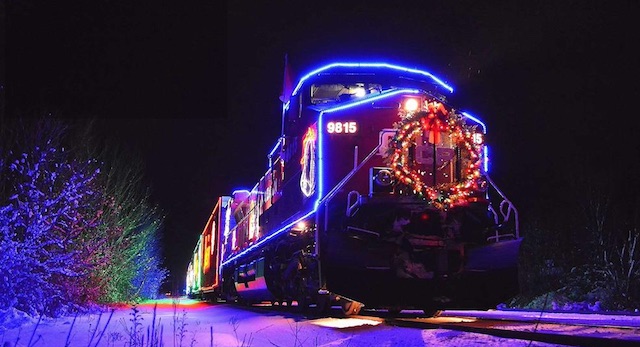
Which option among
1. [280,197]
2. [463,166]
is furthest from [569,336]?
[280,197]

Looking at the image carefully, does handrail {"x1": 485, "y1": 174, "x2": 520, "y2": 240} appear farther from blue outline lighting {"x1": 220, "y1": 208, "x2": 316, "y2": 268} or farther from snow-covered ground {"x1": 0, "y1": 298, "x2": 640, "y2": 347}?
blue outline lighting {"x1": 220, "y1": 208, "x2": 316, "y2": 268}

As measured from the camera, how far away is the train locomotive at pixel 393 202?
331 inches

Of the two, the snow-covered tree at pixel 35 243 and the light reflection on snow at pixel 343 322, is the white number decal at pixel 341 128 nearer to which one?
the light reflection on snow at pixel 343 322

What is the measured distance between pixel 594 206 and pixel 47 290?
15272 millimetres

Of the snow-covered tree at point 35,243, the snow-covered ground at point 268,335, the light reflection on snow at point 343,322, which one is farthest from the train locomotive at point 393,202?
the snow-covered tree at point 35,243

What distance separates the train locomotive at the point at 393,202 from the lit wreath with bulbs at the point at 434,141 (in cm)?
2

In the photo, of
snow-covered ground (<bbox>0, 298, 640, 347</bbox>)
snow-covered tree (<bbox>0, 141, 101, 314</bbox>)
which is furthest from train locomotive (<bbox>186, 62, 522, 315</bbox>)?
snow-covered tree (<bbox>0, 141, 101, 314</bbox>)

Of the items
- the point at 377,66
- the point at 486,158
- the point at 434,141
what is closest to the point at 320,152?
the point at 434,141

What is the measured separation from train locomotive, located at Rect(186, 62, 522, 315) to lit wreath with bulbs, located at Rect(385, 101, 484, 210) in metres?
0.02

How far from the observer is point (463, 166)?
904cm

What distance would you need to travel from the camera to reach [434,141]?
902 centimetres

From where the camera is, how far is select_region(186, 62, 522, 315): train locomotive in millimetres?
8398

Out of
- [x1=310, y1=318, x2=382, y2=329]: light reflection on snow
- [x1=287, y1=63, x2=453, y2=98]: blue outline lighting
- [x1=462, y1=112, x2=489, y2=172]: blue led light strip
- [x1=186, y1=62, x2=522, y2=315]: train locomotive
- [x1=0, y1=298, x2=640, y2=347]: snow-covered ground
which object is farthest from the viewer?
[x1=287, y1=63, x2=453, y2=98]: blue outline lighting

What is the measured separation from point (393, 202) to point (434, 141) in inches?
47.9
